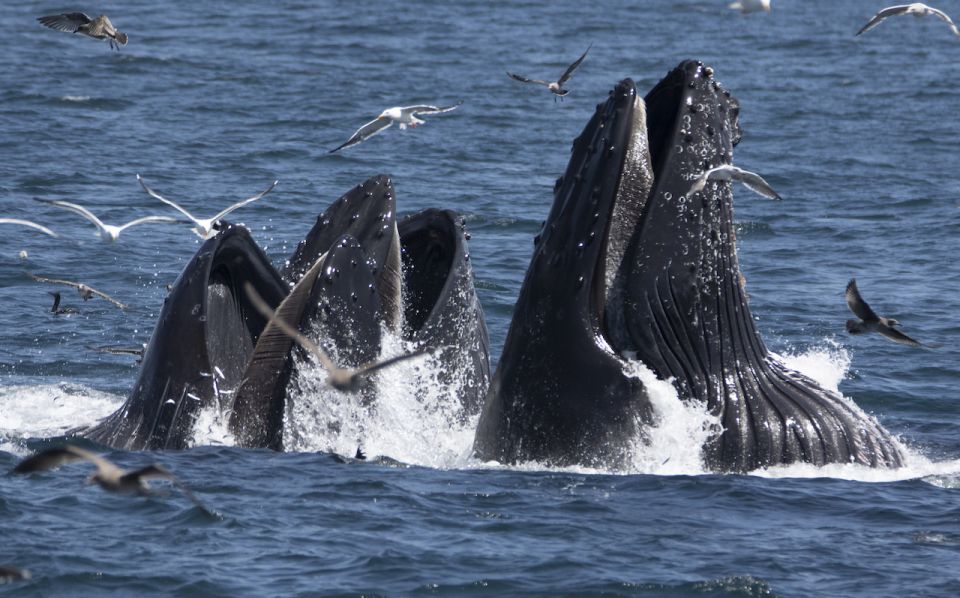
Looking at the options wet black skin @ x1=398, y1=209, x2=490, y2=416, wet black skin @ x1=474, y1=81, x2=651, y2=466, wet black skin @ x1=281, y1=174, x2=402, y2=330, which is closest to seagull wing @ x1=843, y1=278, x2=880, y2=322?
Result: wet black skin @ x1=398, y1=209, x2=490, y2=416

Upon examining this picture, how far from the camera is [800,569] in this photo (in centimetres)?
985

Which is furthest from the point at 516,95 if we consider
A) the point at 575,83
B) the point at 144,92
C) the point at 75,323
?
the point at 75,323

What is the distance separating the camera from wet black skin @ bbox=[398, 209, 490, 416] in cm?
1189

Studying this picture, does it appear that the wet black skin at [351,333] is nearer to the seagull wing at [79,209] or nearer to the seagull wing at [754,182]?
the seagull wing at [754,182]

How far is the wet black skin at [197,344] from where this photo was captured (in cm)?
1139

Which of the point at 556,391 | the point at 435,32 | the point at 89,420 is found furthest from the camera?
the point at 435,32

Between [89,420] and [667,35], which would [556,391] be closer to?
[89,420]

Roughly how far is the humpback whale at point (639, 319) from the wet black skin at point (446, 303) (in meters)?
1.12

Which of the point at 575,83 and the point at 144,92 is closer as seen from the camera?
the point at 144,92

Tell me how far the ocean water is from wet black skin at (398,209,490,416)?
0.24 meters

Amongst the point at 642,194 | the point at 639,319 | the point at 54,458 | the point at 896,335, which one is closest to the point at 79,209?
the point at 896,335

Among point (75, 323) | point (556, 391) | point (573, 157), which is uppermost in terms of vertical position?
point (573, 157)

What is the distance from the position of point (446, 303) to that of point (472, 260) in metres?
12.0

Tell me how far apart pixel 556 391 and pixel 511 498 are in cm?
83
